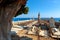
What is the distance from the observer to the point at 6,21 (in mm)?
9078

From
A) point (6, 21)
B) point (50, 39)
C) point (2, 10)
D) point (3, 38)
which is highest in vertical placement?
point (2, 10)

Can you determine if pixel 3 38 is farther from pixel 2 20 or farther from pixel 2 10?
pixel 2 10

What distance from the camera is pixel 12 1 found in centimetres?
881

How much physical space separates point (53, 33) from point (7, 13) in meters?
8.14

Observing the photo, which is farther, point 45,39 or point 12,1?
point 45,39

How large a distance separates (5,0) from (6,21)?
1.32m

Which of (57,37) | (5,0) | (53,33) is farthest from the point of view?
(53,33)

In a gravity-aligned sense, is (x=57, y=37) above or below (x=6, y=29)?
below

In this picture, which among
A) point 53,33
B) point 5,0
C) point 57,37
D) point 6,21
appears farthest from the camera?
point 53,33

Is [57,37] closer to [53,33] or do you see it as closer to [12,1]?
[53,33]

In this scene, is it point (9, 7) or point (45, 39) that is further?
point (45, 39)

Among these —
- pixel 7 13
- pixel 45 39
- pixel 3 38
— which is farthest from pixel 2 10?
pixel 45 39

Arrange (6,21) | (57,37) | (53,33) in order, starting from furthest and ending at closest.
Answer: (53,33) → (57,37) → (6,21)

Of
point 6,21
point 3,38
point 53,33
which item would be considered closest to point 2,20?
point 6,21
